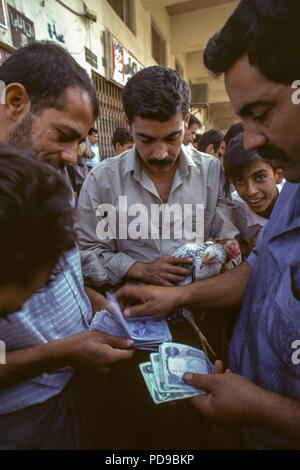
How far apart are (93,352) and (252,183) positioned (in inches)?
74.1

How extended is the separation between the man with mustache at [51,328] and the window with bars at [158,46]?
33.2 feet

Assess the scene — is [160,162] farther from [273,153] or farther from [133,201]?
[273,153]

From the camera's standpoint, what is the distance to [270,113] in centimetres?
Result: 101

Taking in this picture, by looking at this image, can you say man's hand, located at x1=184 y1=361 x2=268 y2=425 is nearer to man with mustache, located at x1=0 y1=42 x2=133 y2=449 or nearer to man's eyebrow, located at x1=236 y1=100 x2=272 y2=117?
man with mustache, located at x1=0 y1=42 x2=133 y2=449

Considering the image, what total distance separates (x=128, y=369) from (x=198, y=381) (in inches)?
30.7

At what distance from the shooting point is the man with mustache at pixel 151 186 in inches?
74.7

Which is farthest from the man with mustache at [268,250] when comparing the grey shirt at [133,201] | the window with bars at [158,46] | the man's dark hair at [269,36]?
the window with bars at [158,46]

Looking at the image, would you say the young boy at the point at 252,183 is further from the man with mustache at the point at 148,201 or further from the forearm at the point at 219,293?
the forearm at the point at 219,293

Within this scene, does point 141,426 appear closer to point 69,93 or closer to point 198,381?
point 198,381

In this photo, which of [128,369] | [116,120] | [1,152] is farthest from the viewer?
[116,120]
